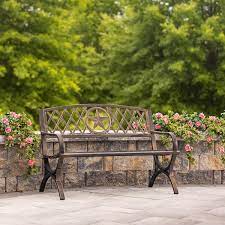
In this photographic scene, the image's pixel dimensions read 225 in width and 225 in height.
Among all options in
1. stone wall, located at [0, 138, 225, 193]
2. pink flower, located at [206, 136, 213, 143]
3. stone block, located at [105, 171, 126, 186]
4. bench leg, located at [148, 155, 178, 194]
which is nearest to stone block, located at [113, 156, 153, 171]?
stone wall, located at [0, 138, 225, 193]

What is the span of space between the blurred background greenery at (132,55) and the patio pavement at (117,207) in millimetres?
10881

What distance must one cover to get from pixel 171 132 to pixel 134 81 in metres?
13.5

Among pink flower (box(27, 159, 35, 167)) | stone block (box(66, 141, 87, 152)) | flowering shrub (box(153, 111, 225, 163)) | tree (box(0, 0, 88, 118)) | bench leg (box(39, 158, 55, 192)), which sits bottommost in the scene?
bench leg (box(39, 158, 55, 192))

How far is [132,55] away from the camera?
21125 mm

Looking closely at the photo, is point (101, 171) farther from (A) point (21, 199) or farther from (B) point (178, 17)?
(B) point (178, 17)

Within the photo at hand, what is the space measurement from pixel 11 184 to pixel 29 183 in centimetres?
26

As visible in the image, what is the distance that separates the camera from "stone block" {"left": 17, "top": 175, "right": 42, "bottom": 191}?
22.3ft

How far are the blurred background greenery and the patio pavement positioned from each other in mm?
10881

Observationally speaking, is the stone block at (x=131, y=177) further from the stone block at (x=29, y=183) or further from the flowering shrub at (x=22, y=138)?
the flowering shrub at (x=22, y=138)

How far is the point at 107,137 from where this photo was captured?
23.9 ft

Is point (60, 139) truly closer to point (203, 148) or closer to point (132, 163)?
point (132, 163)

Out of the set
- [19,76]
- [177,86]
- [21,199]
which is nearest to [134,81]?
[177,86]

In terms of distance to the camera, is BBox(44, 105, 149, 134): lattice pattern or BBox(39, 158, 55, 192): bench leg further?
BBox(44, 105, 149, 134): lattice pattern

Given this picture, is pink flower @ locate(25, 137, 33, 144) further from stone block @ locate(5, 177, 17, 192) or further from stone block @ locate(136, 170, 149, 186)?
stone block @ locate(136, 170, 149, 186)
